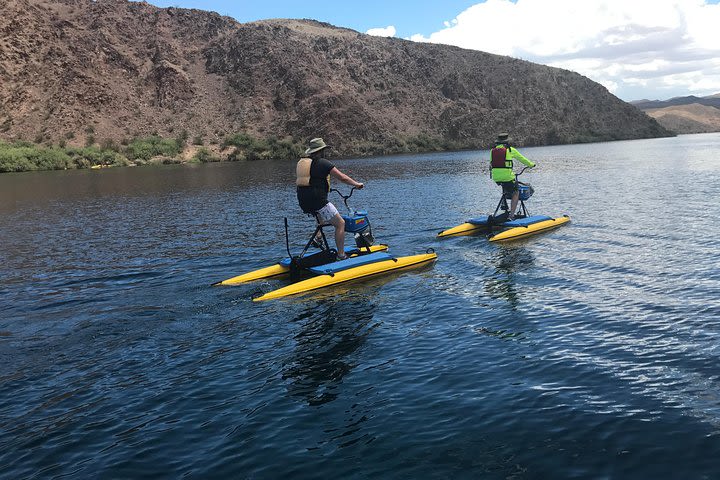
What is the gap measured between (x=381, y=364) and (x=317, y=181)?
6.03m

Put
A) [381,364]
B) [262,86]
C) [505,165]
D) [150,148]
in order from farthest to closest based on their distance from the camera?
[262,86] < [150,148] < [505,165] < [381,364]

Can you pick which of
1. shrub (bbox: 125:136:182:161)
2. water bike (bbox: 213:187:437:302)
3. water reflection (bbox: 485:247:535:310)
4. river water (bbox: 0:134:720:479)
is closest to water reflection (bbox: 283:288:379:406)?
river water (bbox: 0:134:720:479)

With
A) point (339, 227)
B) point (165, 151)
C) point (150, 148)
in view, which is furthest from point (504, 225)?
point (150, 148)

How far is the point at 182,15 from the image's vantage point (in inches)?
5320

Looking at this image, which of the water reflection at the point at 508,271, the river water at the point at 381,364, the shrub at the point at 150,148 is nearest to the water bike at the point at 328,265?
the river water at the point at 381,364

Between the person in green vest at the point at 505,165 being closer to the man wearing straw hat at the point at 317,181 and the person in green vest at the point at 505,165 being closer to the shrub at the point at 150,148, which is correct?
the man wearing straw hat at the point at 317,181

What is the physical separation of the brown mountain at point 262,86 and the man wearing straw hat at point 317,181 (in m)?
91.4

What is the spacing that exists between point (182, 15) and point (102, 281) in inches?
5325

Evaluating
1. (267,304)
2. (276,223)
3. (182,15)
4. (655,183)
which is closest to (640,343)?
(267,304)

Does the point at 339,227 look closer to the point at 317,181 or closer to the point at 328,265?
the point at 328,265

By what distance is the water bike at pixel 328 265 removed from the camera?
48.1ft

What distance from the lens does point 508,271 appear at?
16047mm

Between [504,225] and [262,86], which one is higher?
[262,86]

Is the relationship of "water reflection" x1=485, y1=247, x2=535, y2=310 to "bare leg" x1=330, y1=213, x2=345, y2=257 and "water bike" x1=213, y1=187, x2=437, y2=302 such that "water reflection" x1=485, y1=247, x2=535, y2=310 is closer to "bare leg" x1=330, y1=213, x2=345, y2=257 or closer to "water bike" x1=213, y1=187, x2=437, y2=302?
"water bike" x1=213, y1=187, x2=437, y2=302
